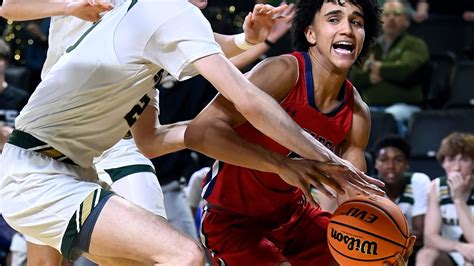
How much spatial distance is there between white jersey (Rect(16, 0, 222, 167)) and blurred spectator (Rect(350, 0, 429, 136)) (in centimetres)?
521

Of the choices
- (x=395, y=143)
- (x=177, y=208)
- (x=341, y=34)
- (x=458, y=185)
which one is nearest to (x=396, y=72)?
(x=395, y=143)

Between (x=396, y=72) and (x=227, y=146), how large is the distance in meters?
5.32

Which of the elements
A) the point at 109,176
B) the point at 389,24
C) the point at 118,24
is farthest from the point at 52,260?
the point at 389,24

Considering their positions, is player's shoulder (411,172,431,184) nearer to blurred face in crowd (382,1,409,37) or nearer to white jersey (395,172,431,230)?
white jersey (395,172,431,230)

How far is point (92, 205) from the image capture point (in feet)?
13.0

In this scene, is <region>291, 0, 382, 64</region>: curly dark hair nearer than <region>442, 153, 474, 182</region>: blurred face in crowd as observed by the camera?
Yes

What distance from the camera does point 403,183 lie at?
7371mm

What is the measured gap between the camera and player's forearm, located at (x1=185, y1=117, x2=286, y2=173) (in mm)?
3977

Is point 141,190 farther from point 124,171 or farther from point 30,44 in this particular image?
point 30,44

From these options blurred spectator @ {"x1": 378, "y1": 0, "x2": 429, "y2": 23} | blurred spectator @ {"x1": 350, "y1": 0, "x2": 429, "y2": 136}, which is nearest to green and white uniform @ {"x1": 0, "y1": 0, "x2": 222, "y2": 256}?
blurred spectator @ {"x1": 350, "y1": 0, "x2": 429, "y2": 136}

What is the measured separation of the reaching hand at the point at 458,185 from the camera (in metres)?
7.10

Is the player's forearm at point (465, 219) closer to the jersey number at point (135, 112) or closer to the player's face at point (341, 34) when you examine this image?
the player's face at point (341, 34)

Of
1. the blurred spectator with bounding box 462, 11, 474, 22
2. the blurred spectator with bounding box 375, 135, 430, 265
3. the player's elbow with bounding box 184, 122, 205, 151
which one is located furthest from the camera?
the blurred spectator with bounding box 462, 11, 474, 22

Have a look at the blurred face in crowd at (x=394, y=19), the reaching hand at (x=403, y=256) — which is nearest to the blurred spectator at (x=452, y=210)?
the blurred face in crowd at (x=394, y=19)
